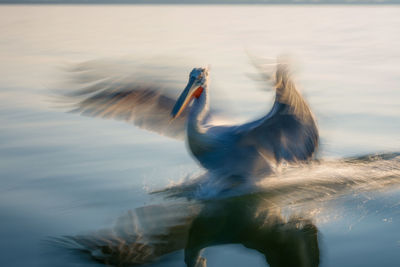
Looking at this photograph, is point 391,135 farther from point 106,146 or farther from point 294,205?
point 106,146

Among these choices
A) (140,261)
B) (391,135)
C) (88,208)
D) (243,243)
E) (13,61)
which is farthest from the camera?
(13,61)

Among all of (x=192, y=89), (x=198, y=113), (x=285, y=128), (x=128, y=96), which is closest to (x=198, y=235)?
(x=285, y=128)

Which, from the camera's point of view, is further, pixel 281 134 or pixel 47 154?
pixel 47 154

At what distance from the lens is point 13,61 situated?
1418 centimetres

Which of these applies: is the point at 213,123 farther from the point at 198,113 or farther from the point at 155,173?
the point at 155,173

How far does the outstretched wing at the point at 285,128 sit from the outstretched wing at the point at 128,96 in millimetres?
1296

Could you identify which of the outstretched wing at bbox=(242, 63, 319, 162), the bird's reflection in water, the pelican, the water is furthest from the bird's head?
the bird's reflection in water

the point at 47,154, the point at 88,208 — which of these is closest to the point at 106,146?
the point at 47,154

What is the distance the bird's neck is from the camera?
5617 millimetres

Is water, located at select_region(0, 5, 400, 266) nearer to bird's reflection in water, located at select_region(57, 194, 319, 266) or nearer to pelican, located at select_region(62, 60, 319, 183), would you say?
bird's reflection in water, located at select_region(57, 194, 319, 266)

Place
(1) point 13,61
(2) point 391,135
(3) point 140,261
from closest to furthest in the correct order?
(3) point 140,261 < (2) point 391,135 < (1) point 13,61

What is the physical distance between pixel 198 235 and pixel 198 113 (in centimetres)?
148

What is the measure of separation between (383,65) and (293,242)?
11056 mm

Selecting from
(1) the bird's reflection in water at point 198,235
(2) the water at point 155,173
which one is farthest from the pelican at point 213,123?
(1) the bird's reflection in water at point 198,235
